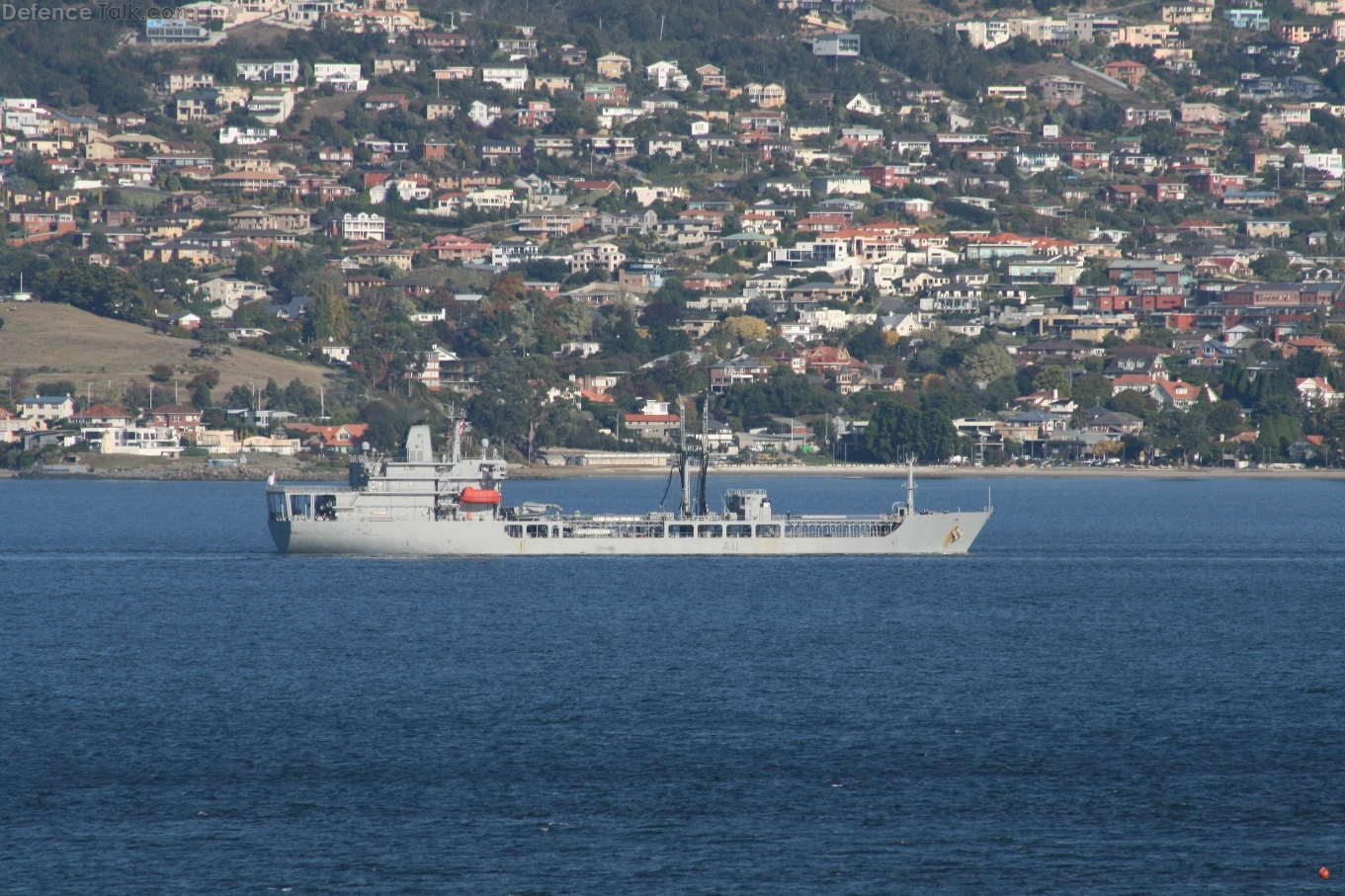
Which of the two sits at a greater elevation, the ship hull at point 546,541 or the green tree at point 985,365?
the green tree at point 985,365

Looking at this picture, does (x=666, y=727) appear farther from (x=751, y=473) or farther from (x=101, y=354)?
(x=101, y=354)

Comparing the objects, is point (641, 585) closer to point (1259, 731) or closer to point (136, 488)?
point (1259, 731)

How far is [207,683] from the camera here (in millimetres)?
44281

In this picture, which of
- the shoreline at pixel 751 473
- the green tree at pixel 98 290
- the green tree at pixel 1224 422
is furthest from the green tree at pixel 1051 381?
the green tree at pixel 98 290

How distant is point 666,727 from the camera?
3894cm

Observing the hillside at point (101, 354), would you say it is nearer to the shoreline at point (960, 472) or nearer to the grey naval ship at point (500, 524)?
the shoreline at point (960, 472)

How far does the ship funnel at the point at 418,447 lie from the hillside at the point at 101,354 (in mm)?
85969

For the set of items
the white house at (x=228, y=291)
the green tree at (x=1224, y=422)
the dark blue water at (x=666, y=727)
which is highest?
the white house at (x=228, y=291)

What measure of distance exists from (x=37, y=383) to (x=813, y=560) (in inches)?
3728

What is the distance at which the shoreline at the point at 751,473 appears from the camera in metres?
140

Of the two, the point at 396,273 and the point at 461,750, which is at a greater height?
the point at 396,273

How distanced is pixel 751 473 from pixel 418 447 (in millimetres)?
78950

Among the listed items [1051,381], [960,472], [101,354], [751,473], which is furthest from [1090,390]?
[101,354]

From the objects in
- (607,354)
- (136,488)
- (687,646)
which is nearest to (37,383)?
(136,488)
